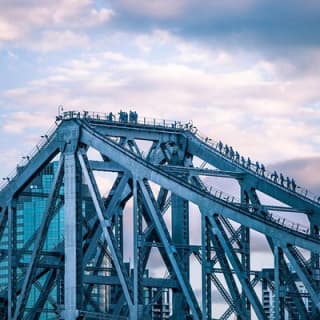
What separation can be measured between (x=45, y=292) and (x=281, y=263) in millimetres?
33965

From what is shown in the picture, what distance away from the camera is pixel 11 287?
156 meters

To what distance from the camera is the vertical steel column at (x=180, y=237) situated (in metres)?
152

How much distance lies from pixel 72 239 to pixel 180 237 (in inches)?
519

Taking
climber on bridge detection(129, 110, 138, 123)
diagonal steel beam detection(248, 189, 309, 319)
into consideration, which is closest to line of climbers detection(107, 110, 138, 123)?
climber on bridge detection(129, 110, 138, 123)

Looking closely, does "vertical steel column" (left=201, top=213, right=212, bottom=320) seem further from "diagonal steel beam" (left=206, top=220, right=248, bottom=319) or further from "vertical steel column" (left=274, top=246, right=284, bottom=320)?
"vertical steel column" (left=274, top=246, right=284, bottom=320)

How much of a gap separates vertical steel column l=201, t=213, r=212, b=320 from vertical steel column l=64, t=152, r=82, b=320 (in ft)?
40.2

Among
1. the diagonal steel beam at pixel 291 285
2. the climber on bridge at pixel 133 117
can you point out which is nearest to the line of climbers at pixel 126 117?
the climber on bridge at pixel 133 117

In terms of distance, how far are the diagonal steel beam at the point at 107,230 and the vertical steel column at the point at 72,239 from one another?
1305mm

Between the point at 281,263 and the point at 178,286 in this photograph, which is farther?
Answer: the point at 178,286

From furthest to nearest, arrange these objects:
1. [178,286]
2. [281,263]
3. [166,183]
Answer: [178,286] → [166,183] → [281,263]

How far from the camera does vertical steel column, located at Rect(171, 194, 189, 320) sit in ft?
498

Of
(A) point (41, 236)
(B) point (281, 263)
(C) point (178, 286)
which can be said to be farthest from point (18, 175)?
(B) point (281, 263)

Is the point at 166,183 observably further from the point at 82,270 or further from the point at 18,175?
the point at 18,175

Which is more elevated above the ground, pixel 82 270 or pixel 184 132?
pixel 184 132
